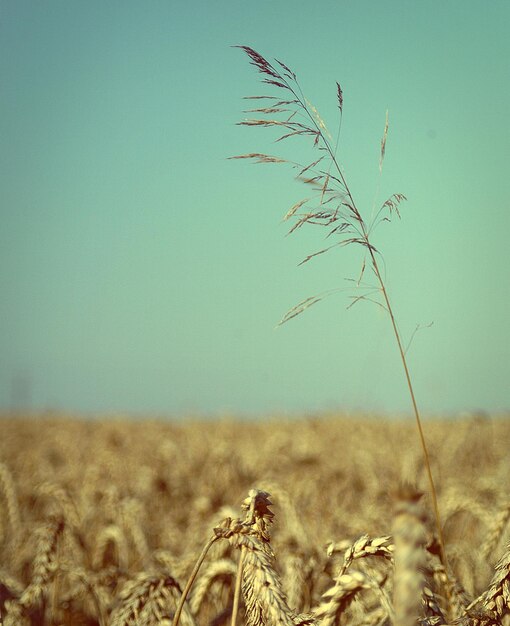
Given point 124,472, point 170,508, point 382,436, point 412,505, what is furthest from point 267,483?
point 382,436

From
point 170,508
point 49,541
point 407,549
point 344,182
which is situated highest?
point 344,182

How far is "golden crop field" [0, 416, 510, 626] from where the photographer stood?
125 centimetres

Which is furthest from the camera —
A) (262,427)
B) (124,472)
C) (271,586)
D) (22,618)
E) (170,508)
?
(262,427)

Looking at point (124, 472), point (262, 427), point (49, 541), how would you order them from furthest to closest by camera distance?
point (262, 427) < point (124, 472) < point (49, 541)

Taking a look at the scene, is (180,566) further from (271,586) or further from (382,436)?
(382,436)

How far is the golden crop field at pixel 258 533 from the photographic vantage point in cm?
125

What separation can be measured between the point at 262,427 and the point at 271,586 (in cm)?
1156

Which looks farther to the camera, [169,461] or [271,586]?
[169,461]

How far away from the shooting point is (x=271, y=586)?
118 cm

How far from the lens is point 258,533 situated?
1.31 m

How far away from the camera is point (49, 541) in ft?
7.29

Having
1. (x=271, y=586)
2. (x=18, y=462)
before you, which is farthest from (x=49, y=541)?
(x=18, y=462)

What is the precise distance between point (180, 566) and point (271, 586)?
139 cm

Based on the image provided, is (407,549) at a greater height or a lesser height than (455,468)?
greater
